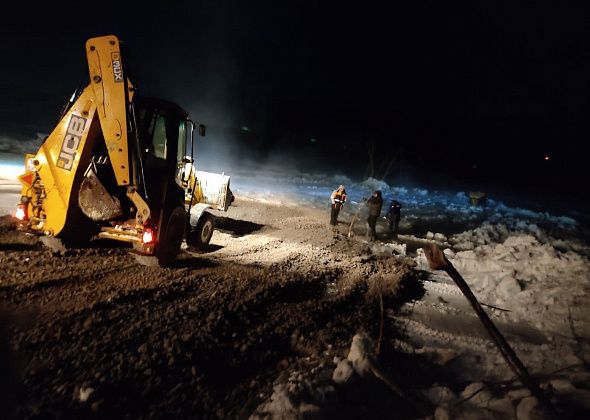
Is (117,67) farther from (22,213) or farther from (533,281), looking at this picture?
(533,281)

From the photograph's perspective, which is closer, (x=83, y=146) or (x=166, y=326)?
(x=166, y=326)

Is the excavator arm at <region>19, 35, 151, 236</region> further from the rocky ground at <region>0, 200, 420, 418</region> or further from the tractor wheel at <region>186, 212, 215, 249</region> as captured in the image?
the tractor wheel at <region>186, 212, 215, 249</region>

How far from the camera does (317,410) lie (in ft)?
9.53

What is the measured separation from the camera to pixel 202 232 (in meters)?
8.04

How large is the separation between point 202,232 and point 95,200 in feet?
9.35

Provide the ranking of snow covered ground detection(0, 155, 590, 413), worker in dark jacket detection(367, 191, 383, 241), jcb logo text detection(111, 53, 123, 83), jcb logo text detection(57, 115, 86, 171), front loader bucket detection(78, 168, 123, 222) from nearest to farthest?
snow covered ground detection(0, 155, 590, 413) → jcb logo text detection(111, 53, 123, 83) → jcb logo text detection(57, 115, 86, 171) → front loader bucket detection(78, 168, 123, 222) → worker in dark jacket detection(367, 191, 383, 241)

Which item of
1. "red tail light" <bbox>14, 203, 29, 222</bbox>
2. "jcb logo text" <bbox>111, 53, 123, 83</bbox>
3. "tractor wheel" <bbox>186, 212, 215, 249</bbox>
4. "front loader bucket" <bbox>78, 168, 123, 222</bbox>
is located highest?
"jcb logo text" <bbox>111, 53, 123, 83</bbox>

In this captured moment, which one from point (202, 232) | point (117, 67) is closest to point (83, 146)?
point (117, 67)

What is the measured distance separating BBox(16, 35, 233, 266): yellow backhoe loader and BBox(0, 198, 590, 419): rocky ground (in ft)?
2.16

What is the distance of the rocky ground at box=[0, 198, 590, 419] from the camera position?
2971 millimetres

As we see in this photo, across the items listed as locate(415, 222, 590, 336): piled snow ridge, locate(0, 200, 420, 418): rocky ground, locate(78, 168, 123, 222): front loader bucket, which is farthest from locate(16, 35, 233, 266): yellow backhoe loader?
locate(415, 222, 590, 336): piled snow ridge

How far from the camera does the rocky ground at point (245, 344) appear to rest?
117 inches

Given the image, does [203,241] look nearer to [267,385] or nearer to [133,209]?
[133,209]

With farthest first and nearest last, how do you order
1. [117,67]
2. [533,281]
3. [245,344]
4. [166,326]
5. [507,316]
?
[533,281] → [507,316] → [117,67] → [166,326] → [245,344]
